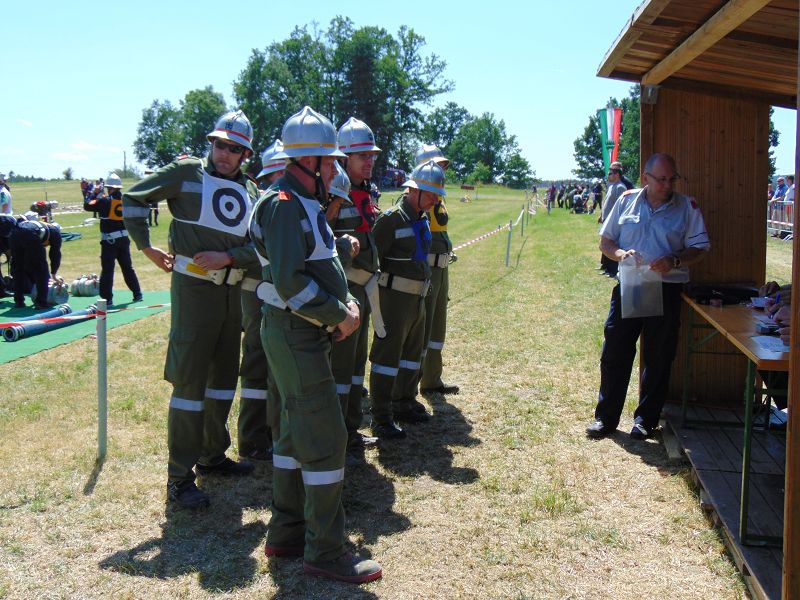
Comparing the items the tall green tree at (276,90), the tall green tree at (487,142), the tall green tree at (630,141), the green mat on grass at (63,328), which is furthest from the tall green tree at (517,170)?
the green mat on grass at (63,328)

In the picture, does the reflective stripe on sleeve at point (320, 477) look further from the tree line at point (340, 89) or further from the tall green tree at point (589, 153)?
the tall green tree at point (589, 153)

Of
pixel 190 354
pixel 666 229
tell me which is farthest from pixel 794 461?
pixel 190 354

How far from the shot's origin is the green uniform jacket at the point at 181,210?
15.0 ft

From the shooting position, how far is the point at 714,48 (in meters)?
4.91

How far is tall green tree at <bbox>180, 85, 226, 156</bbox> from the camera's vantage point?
96625mm

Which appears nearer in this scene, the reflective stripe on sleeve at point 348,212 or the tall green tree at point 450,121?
the reflective stripe on sleeve at point 348,212

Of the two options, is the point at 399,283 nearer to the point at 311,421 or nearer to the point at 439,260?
the point at 439,260

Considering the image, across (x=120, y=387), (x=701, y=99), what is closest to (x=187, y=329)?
(x=120, y=387)

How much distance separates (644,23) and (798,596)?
3.38 m

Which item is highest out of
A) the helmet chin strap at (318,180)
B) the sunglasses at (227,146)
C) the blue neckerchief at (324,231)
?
the sunglasses at (227,146)

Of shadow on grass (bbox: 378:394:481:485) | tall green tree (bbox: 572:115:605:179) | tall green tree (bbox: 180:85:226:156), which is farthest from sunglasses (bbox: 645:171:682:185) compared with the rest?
tall green tree (bbox: 572:115:605:179)

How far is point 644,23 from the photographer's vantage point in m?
4.50

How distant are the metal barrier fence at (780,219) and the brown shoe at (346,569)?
850 inches

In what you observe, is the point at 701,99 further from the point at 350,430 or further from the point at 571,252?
the point at 571,252
